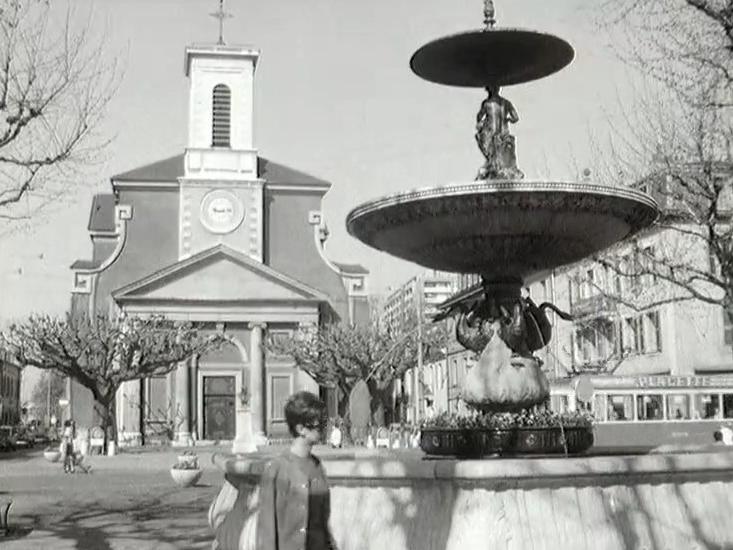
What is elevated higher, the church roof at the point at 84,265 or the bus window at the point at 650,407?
the church roof at the point at 84,265

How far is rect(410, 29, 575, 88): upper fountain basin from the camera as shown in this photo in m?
10.4

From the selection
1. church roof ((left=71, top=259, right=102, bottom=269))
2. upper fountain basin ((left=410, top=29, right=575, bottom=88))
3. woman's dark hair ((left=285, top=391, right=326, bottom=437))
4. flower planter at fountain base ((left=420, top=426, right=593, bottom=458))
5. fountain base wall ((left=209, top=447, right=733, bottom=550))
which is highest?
church roof ((left=71, top=259, right=102, bottom=269))

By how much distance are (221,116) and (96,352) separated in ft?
67.3

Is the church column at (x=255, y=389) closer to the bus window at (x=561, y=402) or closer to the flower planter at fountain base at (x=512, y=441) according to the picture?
the bus window at (x=561, y=402)

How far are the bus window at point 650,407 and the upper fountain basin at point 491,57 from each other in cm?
2485

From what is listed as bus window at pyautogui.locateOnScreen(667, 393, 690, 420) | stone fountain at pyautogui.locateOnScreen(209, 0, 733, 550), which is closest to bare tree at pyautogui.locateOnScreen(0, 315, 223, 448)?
bus window at pyautogui.locateOnScreen(667, 393, 690, 420)

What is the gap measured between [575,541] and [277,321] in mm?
44047

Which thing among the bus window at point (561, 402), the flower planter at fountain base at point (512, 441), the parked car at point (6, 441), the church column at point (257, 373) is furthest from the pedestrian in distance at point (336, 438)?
the flower planter at fountain base at point (512, 441)

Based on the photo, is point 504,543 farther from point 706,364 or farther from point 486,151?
point 706,364

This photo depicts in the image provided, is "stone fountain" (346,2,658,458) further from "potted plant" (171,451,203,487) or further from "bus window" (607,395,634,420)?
"bus window" (607,395,634,420)

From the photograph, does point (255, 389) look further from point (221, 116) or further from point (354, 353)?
point (221, 116)

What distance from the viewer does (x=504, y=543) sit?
23.4 feet

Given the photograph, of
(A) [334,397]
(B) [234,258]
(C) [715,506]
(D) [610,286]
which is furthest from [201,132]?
(C) [715,506]

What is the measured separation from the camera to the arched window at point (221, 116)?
54625mm
